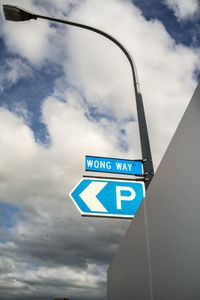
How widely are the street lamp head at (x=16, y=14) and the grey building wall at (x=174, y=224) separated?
515 cm

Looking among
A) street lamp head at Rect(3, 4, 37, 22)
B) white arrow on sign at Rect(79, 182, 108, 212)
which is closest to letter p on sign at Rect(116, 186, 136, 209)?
white arrow on sign at Rect(79, 182, 108, 212)

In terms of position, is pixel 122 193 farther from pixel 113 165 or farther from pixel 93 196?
pixel 113 165

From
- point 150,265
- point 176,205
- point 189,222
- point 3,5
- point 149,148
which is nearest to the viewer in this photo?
point 189,222

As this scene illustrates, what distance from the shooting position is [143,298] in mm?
2682

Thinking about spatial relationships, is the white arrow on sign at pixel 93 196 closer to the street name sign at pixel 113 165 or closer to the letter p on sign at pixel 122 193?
the letter p on sign at pixel 122 193

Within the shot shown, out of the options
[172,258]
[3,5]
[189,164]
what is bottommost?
[172,258]

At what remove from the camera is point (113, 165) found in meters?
4.71

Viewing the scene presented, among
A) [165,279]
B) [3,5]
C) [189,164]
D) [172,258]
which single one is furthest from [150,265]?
[3,5]

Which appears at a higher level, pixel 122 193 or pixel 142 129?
pixel 142 129

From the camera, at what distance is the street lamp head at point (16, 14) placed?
5.93 meters

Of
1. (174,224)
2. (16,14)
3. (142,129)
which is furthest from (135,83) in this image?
(174,224)

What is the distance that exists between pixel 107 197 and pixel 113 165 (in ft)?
2.03

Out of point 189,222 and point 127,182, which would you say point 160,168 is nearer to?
point 189,222

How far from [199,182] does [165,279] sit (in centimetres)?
88
